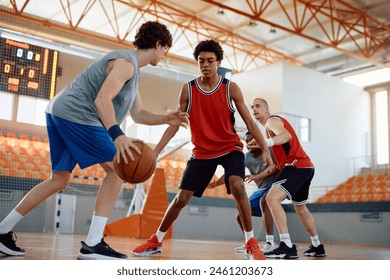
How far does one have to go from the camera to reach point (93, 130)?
257 centimetres

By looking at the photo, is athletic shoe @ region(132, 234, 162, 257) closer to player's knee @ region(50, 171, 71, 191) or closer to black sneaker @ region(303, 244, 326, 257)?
player's knee @ region(50, 171, 71, 191)

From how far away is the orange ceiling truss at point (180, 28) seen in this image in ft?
37.7

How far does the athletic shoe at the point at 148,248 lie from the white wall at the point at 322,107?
8908 millimetres

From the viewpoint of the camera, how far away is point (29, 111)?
10.2 m

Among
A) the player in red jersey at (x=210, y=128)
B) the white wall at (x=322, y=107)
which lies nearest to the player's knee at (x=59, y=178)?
the player in red jersey at (x=210, y=128)

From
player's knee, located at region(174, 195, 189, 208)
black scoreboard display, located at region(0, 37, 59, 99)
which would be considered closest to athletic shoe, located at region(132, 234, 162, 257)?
player's knee, located at region(174, 195, 189, 208)

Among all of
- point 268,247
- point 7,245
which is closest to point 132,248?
point 268,247

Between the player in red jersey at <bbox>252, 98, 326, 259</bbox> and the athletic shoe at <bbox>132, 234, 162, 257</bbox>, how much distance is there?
2.98 ft

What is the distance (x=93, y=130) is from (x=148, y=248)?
113 centimetres

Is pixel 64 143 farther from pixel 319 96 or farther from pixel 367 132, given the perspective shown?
pixel 367 132

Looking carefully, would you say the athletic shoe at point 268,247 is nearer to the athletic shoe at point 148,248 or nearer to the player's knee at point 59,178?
the athletic shoe at point 148,248

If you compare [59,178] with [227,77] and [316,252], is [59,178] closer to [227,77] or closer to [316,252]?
[316,252]

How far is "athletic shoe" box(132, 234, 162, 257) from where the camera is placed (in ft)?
10.7
